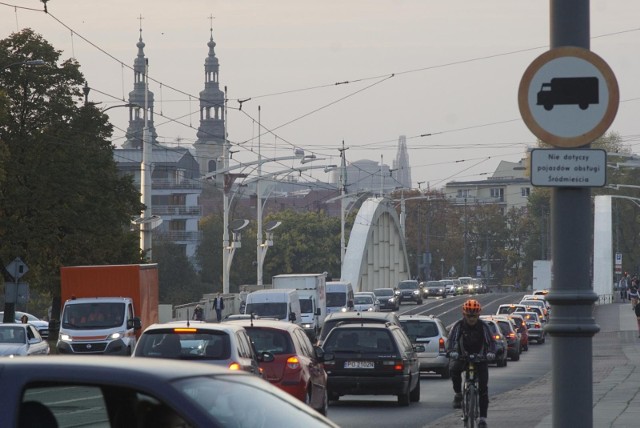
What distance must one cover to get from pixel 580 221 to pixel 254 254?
131 metres

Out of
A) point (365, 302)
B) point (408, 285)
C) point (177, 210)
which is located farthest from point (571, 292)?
point (177, 210)

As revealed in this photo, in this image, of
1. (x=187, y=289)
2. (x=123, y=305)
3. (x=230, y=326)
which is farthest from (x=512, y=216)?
(x=230, y=326)

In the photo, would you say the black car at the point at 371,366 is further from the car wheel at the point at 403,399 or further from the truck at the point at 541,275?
the truck at the point at 541,275

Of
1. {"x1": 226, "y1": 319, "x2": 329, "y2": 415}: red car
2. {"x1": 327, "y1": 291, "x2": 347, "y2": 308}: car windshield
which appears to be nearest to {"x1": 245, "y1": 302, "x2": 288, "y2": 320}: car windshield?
{"x1": 327, "y1": 291, "x2": 347, "y2": 308}: car windshield

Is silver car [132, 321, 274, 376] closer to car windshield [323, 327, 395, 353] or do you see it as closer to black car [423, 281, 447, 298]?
car windshield [323, 327, 395, 353]

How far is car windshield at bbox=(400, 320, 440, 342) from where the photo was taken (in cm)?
3591

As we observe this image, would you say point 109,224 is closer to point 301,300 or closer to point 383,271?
point 301,300

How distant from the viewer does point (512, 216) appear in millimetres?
173000

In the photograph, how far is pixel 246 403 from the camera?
20.5 ft

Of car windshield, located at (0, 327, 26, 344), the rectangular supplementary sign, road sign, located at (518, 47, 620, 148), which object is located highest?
road sign, located at (518, 47, 620, 148)

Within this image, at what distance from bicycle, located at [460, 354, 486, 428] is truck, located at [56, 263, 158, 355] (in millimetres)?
22181

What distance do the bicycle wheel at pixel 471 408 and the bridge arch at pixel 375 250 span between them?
88.9 m

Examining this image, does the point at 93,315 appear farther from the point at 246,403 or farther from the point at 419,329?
the point at 246,403

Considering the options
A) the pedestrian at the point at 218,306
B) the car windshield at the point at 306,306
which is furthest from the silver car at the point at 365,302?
the car windshield at the point at 306,306
